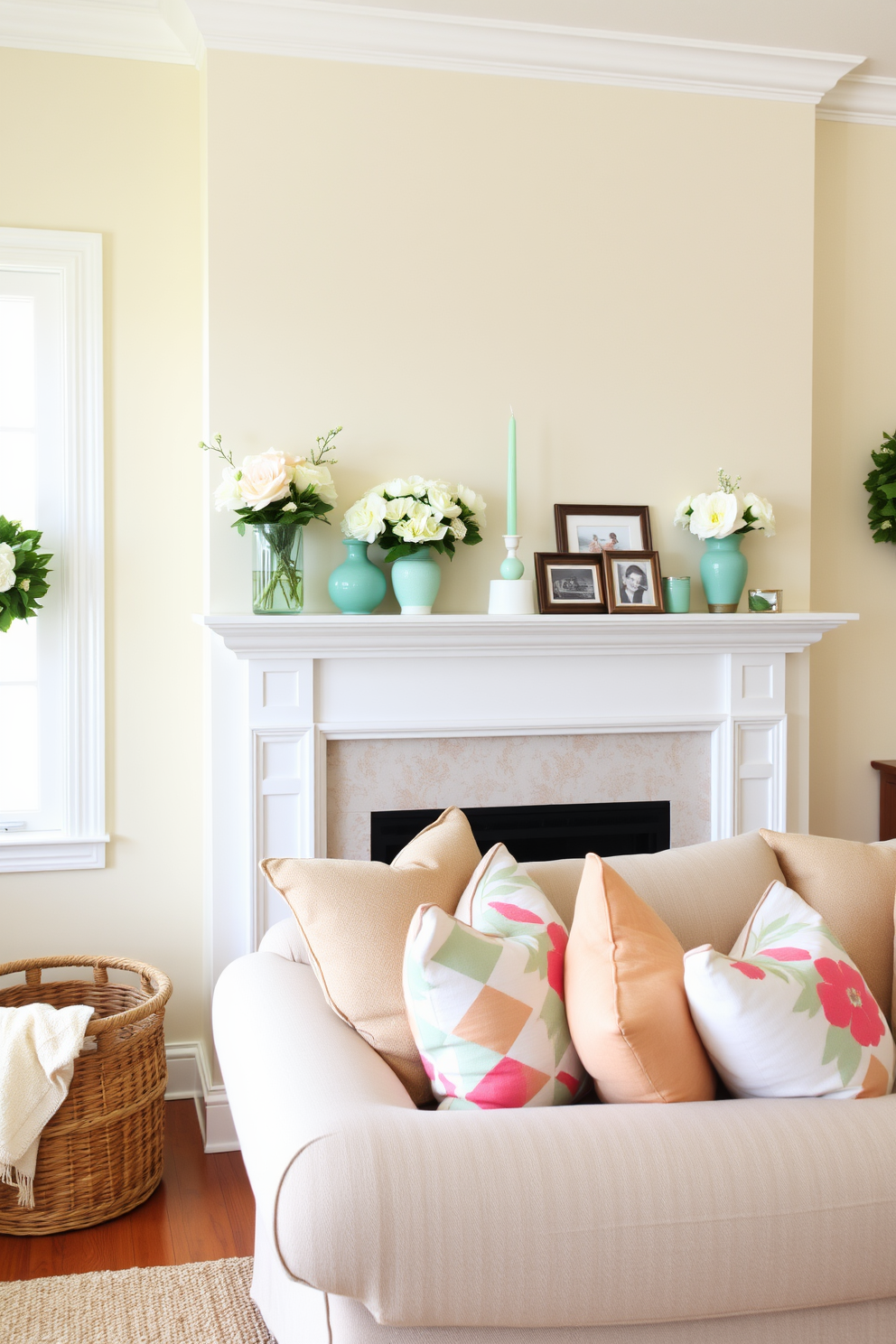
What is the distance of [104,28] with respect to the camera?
2811 mm

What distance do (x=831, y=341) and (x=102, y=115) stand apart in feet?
7.09

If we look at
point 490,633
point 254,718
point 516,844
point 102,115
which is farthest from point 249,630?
point 102,115

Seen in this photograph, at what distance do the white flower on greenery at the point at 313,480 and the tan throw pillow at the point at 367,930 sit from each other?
1109 mm

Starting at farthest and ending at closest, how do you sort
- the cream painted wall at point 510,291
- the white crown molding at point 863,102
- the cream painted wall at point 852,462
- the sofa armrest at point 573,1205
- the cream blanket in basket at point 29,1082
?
the cream painted wall at point 852,462, the white crown molding at point 863,102, the cream painted wall at point 510,291, the cream blanket in basket at point 29,1082, the sofa armrest at point 573,1205

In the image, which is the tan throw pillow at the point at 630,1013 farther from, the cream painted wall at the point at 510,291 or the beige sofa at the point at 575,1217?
the cream painted wall at the point at 510,291

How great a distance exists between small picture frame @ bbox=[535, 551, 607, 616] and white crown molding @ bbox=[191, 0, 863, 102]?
127 cm

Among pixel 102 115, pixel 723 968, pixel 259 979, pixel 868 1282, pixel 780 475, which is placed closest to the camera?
pixel 868 1282

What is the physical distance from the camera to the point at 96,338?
9.49ft

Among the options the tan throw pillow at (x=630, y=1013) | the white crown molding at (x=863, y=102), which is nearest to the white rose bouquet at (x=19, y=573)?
the tan throw pillow at (x=630, y=1013)

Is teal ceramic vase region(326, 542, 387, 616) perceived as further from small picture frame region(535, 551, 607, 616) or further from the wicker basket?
the wicker basket

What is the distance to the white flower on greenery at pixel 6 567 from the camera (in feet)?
8.84

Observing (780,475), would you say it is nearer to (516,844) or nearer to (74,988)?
(516,844)

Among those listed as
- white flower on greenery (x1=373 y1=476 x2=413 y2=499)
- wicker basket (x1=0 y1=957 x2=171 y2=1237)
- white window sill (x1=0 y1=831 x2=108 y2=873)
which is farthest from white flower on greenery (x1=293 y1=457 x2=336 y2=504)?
wicker basket (x1=0 y1=957 x2=171 y2=1237)

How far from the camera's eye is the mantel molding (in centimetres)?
265
